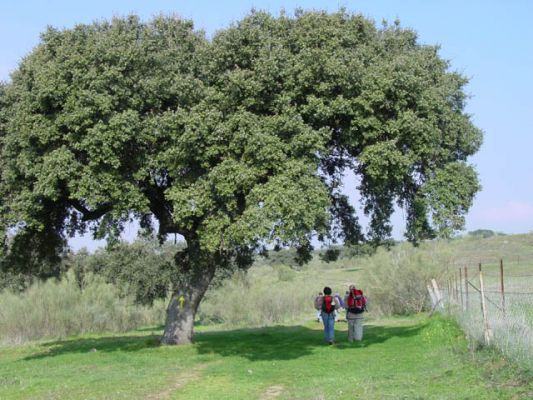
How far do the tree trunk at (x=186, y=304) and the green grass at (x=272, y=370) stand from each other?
0.67 metres

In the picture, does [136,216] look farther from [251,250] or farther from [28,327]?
[28,327]

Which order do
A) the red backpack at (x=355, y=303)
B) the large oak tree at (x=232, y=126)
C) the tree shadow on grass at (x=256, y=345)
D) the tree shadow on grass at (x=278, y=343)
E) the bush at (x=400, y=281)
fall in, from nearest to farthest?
the large oak tree at (x=232, y=126) → the tree shadow on grass at (x=278, y=343) → the tree shadow on grass at (x=256, y=345) → the red backpack at (x=355, y=303) → the bush at (x=400, y=281)

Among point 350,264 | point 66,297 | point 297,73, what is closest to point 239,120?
point 297,73

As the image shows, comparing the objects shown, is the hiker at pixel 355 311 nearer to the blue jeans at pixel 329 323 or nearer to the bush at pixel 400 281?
the blue jeans at pixel 329 323

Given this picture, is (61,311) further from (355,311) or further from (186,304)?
(355,311)

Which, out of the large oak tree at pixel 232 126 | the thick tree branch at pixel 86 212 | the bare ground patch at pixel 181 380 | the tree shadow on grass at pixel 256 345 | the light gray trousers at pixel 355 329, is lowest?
the bare ground patch at pixel 181 380

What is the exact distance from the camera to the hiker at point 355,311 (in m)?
20.9

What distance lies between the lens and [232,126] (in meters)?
17.1

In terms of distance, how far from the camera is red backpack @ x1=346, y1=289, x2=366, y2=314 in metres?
20.8

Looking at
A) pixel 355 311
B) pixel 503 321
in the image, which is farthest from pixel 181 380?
pixel 355 311

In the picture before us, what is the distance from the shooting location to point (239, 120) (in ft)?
55.8

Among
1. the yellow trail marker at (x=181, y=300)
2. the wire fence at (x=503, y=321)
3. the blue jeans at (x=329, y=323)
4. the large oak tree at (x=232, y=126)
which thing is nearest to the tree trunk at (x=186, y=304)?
the yellow trail marker at (x=181, y=300)

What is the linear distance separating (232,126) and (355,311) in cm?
764

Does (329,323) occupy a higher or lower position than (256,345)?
higher
